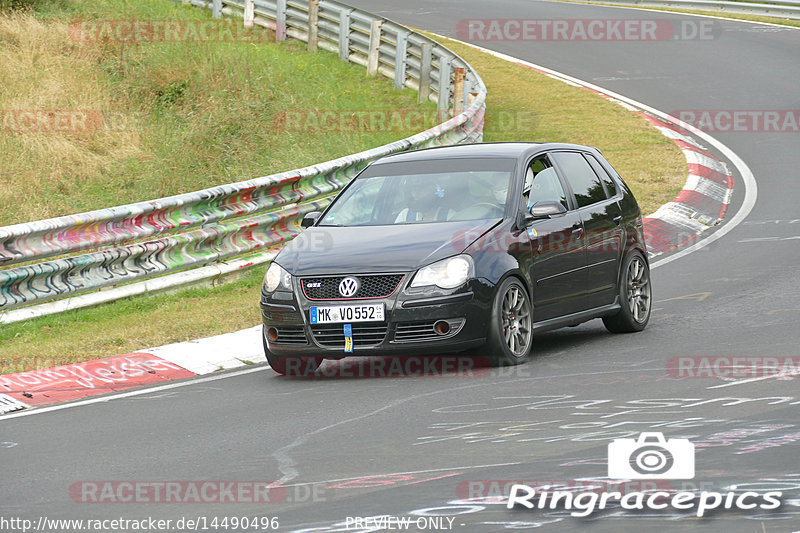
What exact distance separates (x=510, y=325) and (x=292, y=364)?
1.77 metres

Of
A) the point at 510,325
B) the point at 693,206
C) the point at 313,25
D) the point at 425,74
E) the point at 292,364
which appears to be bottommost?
the point at 693,206

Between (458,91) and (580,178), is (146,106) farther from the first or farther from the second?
(580,178)

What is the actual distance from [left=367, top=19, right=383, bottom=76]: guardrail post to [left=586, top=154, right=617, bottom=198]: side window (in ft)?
47.2

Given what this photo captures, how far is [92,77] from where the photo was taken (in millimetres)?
21844

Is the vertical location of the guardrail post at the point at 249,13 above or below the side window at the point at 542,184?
above

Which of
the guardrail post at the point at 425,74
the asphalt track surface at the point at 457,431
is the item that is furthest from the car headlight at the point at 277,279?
the guardrail post at the point at 425,74

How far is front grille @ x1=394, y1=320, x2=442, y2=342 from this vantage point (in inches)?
355

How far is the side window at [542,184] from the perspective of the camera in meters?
10.2

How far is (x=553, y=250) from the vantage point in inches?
396

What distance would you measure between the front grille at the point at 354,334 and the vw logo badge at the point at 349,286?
0.23 metres

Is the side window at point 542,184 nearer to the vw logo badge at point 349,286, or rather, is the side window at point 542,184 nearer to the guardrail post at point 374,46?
the vw logo badge at point 349,286

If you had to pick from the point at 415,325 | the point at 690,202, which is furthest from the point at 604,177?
the point at 690,202

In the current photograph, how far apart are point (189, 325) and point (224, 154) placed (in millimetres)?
7447

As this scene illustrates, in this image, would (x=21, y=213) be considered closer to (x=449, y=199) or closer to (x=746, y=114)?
(x=449, y=199)
